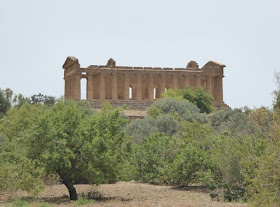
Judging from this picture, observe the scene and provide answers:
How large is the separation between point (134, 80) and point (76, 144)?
61.6 m

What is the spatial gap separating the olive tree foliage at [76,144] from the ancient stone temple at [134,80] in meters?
55.5

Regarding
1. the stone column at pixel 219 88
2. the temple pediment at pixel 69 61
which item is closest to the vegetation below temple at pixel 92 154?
the temple pediment at pixel 69 61

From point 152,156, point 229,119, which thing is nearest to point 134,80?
point 229,119

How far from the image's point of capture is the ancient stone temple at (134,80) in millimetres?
80125

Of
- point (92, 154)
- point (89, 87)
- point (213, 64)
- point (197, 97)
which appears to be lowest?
point (92, 154)

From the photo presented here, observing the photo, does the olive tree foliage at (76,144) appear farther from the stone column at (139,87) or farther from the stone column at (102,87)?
the stone column at (139,87)

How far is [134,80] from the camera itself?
8244 centimetres

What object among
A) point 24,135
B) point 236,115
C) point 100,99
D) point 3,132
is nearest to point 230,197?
point 24,135

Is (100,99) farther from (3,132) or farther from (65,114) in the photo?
(65,114)

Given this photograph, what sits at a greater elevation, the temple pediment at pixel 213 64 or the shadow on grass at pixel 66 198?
the temple pediment at pixel 213 64

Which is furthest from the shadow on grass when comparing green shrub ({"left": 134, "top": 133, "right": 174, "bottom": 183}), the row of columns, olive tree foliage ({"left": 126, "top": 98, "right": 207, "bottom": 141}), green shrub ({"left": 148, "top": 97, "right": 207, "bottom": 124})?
the row of columns

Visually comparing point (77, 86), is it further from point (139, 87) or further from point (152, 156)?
point (152, 156)

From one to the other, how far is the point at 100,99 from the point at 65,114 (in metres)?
58.1

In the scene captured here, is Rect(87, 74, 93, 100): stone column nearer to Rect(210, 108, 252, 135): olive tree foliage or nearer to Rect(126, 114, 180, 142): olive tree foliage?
Rect(210, 108, 252, 135): olive tree foliage
